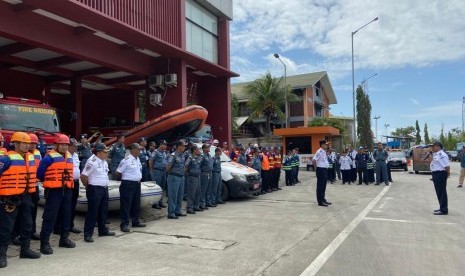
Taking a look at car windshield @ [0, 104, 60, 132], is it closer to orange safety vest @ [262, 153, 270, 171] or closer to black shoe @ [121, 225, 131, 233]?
black shoe @ [121, 225, 131, 233]

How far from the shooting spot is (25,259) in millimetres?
5969

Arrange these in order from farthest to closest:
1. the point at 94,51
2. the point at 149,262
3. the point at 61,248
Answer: the point at 94,51, the point at 61,248, the point at 149,262

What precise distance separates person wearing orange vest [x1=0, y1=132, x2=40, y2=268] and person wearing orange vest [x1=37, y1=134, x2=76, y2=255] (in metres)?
0.30

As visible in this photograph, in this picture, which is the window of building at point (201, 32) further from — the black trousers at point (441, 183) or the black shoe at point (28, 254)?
the black shoe at point (28, 254)

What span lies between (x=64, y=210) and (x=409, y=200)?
10191 mm

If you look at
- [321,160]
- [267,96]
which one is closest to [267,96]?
[267,96]

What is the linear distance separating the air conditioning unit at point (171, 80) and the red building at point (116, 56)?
0.04 metres

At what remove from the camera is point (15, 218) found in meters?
5.88

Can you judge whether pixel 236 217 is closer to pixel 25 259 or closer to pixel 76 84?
pixel 25 259

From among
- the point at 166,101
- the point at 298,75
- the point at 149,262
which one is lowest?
the point at 149,262

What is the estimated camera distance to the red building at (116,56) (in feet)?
41.6

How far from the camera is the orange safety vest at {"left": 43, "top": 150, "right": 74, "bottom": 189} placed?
644 centimetres

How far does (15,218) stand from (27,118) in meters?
5.76

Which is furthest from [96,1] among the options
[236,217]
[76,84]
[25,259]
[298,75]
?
[298,75]
